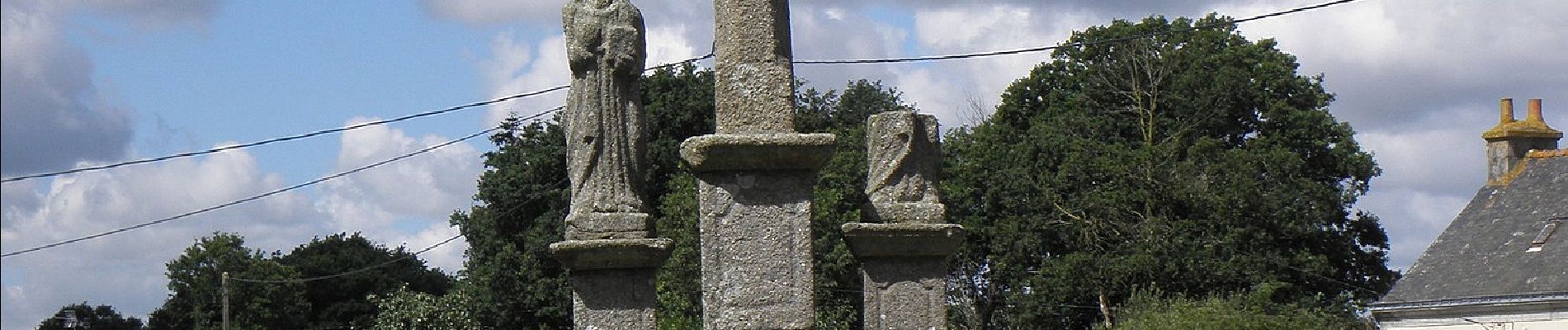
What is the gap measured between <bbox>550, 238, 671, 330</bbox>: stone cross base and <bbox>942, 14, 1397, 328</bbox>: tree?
2991cm

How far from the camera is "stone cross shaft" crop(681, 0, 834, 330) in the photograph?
11641 mm

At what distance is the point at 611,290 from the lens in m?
13.2

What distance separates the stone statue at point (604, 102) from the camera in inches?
529

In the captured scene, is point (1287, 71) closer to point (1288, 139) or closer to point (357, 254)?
point (1288, 139)

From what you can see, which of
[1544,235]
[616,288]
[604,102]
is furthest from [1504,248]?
[616,288]

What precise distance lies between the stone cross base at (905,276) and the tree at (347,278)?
56506mm

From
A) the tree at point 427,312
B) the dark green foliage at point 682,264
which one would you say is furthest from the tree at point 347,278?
the dark green foliage at point 682,264

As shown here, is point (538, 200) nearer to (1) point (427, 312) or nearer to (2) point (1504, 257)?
(1) point (427, 312)

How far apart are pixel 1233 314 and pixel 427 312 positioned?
76.7 feet

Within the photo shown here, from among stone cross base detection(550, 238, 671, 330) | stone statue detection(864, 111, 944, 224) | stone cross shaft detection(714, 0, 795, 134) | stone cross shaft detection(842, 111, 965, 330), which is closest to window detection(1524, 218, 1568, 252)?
stone statue detection(864, 111, 944, 224)

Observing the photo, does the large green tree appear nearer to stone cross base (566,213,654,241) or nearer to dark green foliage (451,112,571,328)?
Answer: dark green foliage (451,112,571,328)

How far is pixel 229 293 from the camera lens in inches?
2653

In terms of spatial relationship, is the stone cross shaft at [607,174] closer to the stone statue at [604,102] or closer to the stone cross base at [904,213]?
the stone statue at [604,102]

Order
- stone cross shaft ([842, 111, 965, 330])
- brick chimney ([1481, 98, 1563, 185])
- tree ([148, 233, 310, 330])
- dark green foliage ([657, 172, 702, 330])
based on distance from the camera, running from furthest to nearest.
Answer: tree ([148, 233, 310, 330]) → brick chimney ([1481, 98, 1563, 185]) → dark green foliage ([657, 172, 702, 330]) → stone cross shaft ([842, 111, 965, 330])
